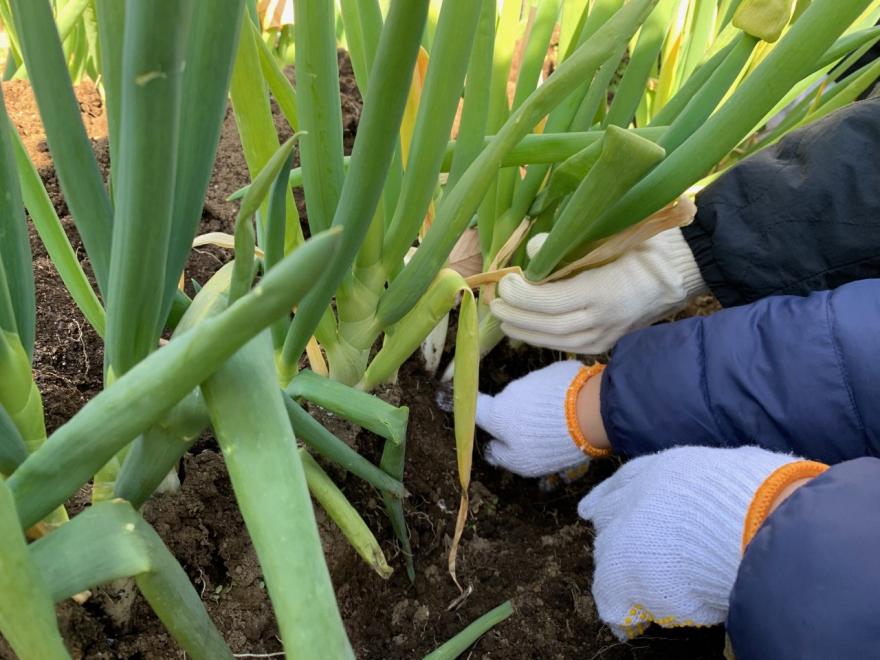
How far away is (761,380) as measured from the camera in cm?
90

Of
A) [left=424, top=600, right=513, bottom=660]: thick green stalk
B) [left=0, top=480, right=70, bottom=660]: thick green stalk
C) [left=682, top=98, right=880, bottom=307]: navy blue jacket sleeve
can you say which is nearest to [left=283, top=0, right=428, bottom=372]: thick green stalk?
[left=0, top=480, right=70, bottom=660]: thick green stalk

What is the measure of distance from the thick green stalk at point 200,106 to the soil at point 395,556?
336 millimetres

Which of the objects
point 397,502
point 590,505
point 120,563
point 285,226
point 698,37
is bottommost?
point 590,505

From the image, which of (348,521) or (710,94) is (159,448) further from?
(710,94)

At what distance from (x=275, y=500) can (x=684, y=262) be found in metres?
0.84

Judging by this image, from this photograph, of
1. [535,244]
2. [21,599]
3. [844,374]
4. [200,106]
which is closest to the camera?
[21,599]

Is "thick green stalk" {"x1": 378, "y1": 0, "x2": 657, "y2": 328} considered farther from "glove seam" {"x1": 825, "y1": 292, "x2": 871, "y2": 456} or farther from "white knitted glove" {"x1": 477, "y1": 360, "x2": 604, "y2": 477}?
"glove seam" {"x1": 825, "y1": 292, "x2": 871, "y2": 456}

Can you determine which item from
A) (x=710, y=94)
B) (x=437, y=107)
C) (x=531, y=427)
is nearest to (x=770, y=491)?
(x=531, y=427)

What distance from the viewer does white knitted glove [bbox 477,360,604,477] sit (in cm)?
98

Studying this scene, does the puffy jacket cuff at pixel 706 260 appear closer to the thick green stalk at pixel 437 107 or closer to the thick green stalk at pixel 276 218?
the thick green stalk at pixel 437 107

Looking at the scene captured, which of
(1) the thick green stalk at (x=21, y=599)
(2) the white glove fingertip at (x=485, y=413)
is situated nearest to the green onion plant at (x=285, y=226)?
(1) the thick green stalk at (x=21, y=599)

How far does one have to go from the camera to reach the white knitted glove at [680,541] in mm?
766

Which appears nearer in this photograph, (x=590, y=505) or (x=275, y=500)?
(x=275, y=500)

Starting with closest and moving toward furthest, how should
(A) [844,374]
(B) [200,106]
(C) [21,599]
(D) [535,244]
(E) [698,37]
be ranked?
1. (C) [21,599]
2. (B) [200,106]
3. (A) [844,374]
4. (D) [535,244]
5. (E) [698,37]
